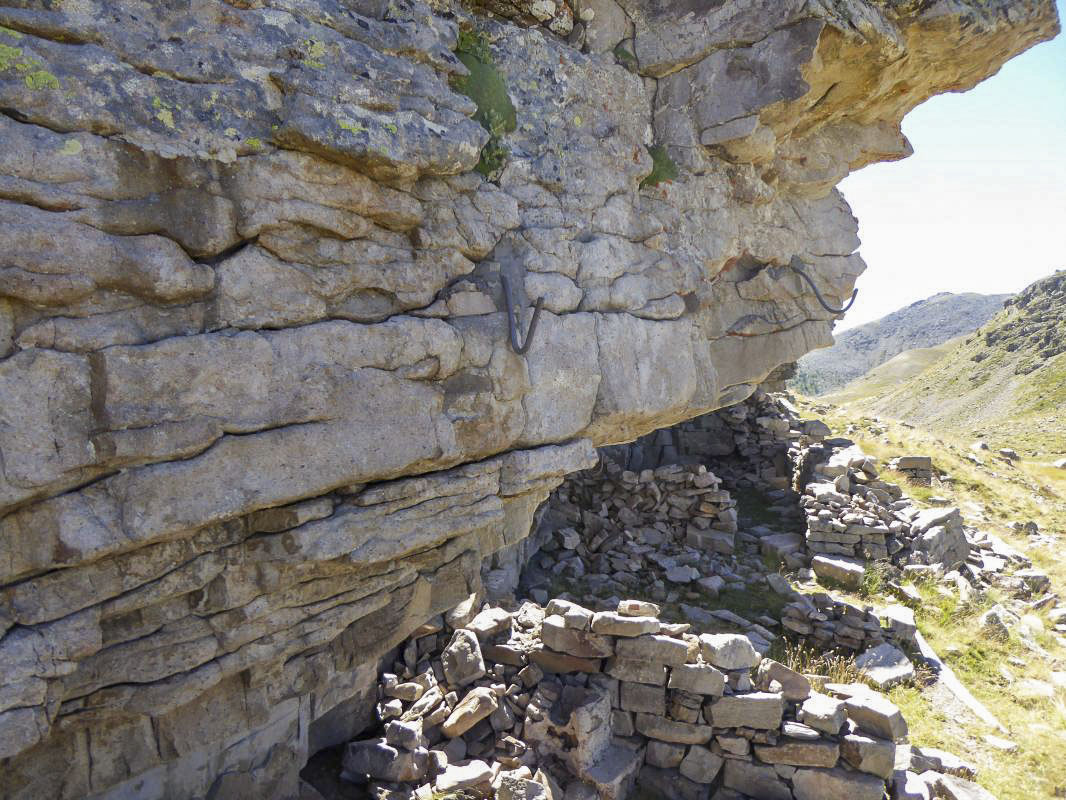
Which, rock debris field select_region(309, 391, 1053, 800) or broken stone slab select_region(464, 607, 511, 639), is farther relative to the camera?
broken stone slab select_region(464, 607, 511, 639)

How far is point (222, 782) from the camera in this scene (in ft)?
17.8

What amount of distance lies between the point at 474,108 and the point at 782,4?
10.7 ft

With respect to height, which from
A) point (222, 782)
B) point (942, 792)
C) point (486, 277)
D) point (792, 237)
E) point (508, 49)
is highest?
point (508, 49)

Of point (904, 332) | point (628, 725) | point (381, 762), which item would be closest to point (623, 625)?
point (628, 725)

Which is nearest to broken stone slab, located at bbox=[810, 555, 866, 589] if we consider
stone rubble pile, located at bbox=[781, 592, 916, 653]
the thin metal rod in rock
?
stone rubble pile, located at bbox=[781, 592, 916, 653]

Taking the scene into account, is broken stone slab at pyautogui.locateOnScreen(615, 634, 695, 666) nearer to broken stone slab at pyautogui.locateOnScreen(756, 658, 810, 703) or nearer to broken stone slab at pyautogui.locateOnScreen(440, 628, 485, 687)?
broken stone slab at pyautogui.locateOnScreen(756, 658, 810, 703)

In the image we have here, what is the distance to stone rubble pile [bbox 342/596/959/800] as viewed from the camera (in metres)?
6.45

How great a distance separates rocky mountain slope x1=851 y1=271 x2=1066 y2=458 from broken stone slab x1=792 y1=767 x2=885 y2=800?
32.0 m

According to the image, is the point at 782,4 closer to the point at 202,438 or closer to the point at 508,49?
the point at 508,49

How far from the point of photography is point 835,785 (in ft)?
21.1

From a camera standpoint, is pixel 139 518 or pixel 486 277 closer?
pixel 139 518

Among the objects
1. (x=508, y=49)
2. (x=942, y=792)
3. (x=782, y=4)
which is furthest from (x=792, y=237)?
(x=942, y=792)

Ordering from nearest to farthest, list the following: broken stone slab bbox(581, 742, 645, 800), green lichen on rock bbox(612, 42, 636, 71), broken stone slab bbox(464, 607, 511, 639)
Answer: green lichen on rock bbox(612, 42, 636, 71) < broken stone slab bbox(581, 742, 645, 800) < broken stone slab bbox(464, 607, 511, 639)

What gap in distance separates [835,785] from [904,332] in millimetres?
154620
